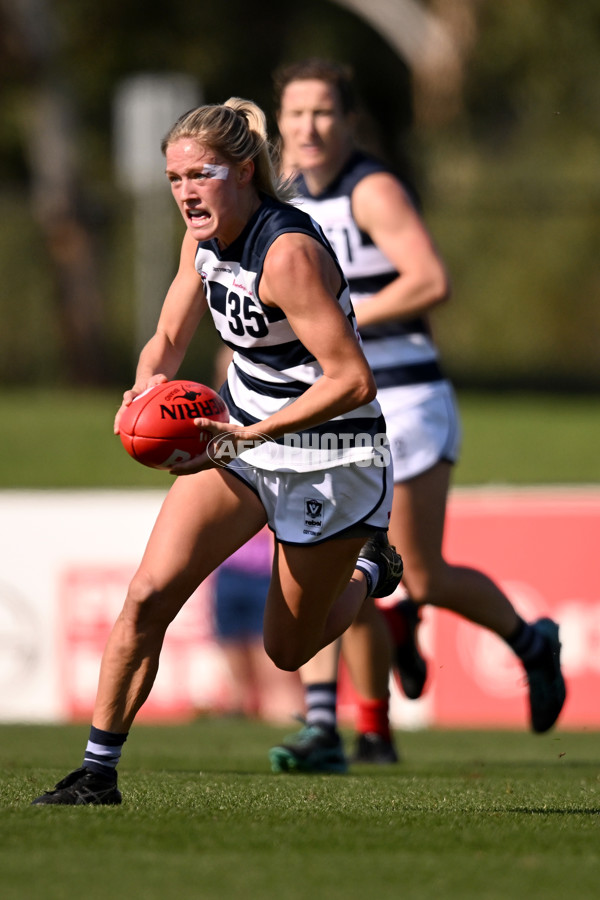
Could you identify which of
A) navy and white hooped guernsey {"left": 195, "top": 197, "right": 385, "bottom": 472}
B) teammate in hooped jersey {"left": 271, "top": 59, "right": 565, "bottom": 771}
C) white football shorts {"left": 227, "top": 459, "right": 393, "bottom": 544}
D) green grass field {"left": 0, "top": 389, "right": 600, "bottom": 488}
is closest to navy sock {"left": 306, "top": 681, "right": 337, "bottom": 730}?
teammate in hooped jersey {"left": 271, "top": 59, "right": 565, "bottom": 771}

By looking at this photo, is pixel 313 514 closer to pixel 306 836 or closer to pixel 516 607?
pixel 306 836

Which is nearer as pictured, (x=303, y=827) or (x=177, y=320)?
(x=303, y=827)

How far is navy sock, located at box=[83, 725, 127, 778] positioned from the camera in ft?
14.4

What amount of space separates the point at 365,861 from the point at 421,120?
2248 centimetres

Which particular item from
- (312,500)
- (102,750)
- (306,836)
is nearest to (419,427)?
(312,500)

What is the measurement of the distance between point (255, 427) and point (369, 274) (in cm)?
197

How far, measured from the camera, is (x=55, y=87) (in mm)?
20156

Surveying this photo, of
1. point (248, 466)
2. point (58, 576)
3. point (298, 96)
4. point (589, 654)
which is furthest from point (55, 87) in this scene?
point (248, 466)

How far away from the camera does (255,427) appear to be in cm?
426

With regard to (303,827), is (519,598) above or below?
below

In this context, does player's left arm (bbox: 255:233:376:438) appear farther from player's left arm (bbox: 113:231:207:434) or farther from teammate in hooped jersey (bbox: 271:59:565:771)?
teammate in hooped jersey (bbox: 271:59:565:771)

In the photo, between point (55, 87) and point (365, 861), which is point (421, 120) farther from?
point (365, 861)

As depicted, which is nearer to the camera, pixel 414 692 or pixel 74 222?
pixel 414 692

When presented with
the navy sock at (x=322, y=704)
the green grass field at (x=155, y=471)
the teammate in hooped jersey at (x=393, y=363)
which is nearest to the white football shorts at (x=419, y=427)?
the teammate in hooped jersey at (x=393, y=363)
